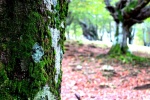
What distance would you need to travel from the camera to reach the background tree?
12906 millimetres

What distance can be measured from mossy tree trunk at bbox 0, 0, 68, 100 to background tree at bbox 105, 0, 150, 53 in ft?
36.5

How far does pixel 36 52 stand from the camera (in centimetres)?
186

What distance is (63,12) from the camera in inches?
85.6

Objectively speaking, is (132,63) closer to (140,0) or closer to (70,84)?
(140,0)

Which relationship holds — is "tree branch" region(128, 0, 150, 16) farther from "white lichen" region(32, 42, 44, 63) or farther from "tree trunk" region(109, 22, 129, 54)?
"white lichen" region(32, 42, 44, 63)

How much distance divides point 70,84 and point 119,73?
270 centimetres

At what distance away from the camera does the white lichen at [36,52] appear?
6.08 ft

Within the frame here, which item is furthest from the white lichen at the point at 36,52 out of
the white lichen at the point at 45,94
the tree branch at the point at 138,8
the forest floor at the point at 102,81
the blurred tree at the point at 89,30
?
the blurred tree at the point at 89,30

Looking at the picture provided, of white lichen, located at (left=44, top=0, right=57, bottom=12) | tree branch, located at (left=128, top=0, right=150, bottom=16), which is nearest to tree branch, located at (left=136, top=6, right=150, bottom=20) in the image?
tree branch, located at (left=128, top=0, right=150, bottom=16)

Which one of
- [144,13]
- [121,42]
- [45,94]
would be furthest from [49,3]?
[121,42]

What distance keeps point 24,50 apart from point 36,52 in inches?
3.5

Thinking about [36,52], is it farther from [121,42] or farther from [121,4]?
[121,4]

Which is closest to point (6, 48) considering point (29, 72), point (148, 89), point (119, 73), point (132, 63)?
point (29, 72)

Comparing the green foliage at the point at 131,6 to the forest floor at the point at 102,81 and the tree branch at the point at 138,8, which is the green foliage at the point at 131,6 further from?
the forest floor at the point at 102,81
